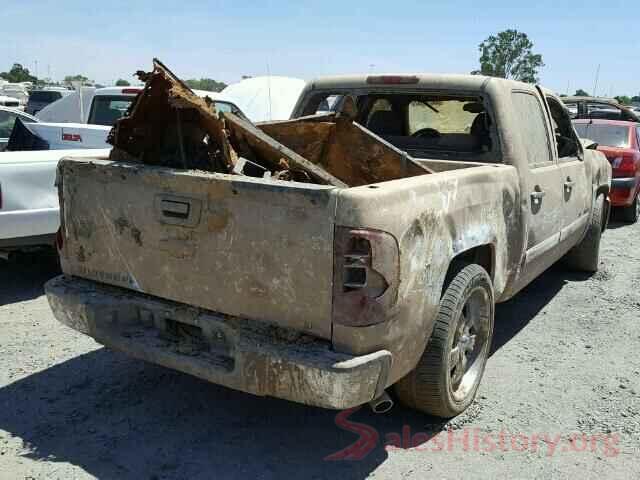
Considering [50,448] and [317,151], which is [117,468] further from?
[317,151]

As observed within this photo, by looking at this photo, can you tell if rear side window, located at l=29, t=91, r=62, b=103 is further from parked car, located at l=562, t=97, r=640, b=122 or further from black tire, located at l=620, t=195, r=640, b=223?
black tire, located at l=620, t=195, r=640, b=223

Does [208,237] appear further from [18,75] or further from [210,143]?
[18,75]

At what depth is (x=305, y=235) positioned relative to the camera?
8.63 feet

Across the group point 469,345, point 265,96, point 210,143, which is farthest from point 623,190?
point 265,96

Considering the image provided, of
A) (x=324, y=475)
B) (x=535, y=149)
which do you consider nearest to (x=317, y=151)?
(x=535, y=149)

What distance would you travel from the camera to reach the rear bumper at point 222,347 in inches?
103

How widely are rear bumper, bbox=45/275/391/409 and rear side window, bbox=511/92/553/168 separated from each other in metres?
2.38

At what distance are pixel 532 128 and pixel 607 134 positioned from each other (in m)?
6.19

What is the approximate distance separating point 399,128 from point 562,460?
2.81m

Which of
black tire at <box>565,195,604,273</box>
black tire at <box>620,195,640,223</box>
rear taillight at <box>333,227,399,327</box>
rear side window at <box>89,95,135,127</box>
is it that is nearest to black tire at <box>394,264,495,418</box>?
rear taillight at <box>333,227,399,327</box>

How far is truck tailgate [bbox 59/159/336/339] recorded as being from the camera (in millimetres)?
2641

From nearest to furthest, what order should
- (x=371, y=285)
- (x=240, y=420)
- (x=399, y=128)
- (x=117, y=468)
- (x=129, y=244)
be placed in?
(x=371, y=285), (x=117, y=468), (x=129, y=244), (x=240, y=420), (x=399, y=128)

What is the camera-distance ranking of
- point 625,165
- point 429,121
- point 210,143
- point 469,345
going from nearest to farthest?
point 210,143, point 469,345, point 429,121, point 625,165

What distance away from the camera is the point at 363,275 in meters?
2.61
